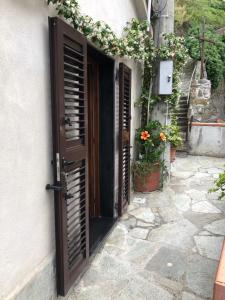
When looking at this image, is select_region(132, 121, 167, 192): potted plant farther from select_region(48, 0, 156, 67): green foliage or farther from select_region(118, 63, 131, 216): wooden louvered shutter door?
select_region(48, 0, 156, 67): green foliage

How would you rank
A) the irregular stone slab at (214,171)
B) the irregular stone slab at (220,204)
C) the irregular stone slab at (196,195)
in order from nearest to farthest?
the irregular stone slab at (220,204) → the irregular stone slab at (196,195) → the irregular stone slab at (214,171)

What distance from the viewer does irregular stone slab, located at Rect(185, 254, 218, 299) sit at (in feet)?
8.54

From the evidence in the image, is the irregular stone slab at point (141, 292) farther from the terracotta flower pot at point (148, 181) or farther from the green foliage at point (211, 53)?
the green foliage at point (211, 53)

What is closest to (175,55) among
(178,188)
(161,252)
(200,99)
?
(178,188)

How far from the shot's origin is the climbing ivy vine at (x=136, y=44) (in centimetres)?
228

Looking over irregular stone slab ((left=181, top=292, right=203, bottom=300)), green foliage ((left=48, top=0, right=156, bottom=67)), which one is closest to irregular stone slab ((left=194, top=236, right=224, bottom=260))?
irregular stone slab ((left=181, top=292, right=203, bottom=300))

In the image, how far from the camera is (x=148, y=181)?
5.44 m

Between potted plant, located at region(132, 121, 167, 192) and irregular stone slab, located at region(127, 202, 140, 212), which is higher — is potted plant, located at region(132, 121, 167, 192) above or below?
above

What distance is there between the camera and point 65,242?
7.52ft

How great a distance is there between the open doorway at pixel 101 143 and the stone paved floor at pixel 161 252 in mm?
361

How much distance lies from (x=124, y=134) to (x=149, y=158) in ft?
4.59

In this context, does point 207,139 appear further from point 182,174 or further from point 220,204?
point 220,204

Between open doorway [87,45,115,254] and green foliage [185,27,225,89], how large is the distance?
A: 1099cm

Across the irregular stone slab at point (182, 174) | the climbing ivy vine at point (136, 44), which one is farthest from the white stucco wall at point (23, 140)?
the irregular stone slab at point (182, 174)
